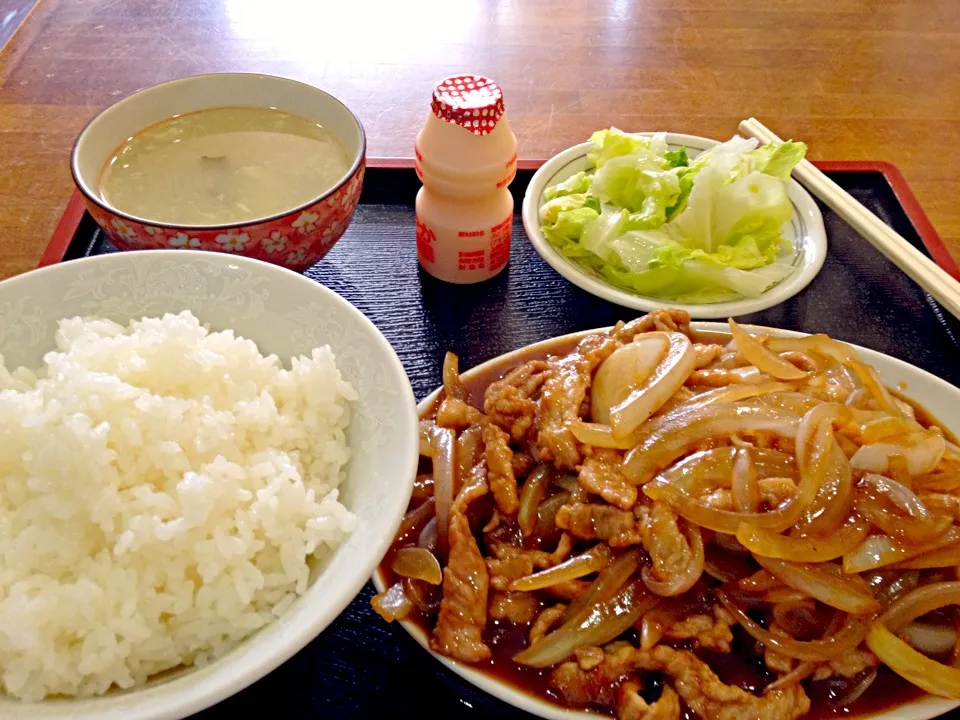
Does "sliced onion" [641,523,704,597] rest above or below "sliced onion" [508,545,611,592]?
above

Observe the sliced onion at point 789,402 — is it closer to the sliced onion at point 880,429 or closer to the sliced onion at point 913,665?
the sliced onion at point 880,429

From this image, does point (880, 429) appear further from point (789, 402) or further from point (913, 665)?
point (913, 665)

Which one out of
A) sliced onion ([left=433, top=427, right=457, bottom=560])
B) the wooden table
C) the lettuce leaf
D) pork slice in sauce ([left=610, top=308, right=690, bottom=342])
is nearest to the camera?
sliced onion ([left=433, top=427, right=457, bottom=560])

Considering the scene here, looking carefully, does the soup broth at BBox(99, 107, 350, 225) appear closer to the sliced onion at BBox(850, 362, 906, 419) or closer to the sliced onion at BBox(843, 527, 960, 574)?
the sliced onion at BBox(850, 362, 906, 419)

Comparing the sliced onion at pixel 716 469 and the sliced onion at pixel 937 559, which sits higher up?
the sliced onion at pixel 716 469

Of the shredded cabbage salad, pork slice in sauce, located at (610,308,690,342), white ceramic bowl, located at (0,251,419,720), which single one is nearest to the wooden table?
the shredded cabbage salad

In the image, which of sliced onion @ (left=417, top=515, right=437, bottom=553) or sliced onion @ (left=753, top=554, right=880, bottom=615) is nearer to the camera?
sliced onion @ (left=753, top=554, right=880, bottom=615)

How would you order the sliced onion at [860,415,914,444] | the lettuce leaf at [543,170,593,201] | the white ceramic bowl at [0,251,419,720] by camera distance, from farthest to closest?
the lettuce leaf at [543,170,593,201] < the sliced onion at [860,415,914,444] < the white ceramic bowl at [0,251,419,720]

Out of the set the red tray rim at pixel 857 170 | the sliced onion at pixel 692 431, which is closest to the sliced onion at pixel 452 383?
the sliced onion at pixel 692 431
